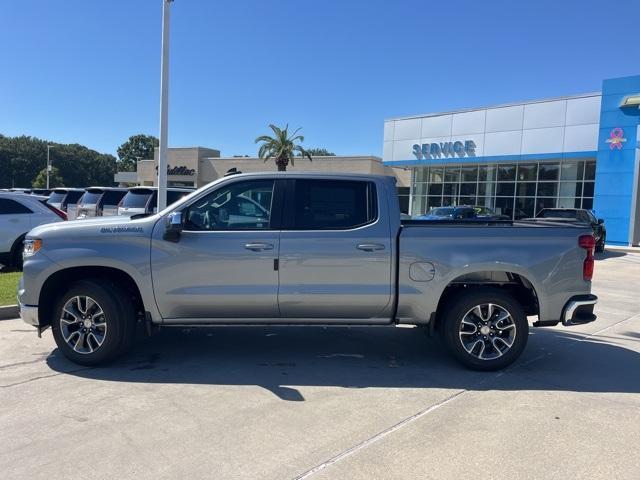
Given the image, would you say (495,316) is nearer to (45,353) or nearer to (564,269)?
(564,269)

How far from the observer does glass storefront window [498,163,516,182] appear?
97.1 ft

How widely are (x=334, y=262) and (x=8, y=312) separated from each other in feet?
16.4

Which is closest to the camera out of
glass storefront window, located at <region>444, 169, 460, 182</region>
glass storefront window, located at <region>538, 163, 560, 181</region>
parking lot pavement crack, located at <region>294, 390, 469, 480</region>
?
parking lot pavement crack, located at <region>294, 390, 469, 480</region>

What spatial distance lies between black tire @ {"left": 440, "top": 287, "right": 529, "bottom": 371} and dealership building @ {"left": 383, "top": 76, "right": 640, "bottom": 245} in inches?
880

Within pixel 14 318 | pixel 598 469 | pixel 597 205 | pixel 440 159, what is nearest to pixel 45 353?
pixel 14 318

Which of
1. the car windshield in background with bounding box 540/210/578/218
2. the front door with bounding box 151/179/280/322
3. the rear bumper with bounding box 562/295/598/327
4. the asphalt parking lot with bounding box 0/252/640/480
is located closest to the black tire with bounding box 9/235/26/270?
the asphalt parking lot with bounding box 0/252/640/480

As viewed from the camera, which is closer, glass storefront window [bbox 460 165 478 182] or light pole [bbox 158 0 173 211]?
light pole [bbox 158 0 173 211]

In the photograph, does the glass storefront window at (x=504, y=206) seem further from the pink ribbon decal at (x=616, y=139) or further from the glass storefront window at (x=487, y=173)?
the pink ribbon decal at (x=616, y=139)

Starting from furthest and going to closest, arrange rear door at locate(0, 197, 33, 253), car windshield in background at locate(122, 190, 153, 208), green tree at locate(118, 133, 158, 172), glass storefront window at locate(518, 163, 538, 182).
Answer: green tree at locate(118, 133, 158, 172), glass storefront window at locate(518, 163, 538, 182), car windshield in background at locate(122, 190, 153, 208), rear door at locate(0, 197, 33, 253)

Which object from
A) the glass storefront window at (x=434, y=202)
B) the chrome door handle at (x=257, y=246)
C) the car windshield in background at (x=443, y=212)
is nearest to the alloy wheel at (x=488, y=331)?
the chrome door handle at (x=257, y=246)

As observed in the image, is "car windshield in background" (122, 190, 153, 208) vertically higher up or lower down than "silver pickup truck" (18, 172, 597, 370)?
higher up

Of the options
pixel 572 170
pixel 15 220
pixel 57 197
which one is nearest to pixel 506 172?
pixel 572 170

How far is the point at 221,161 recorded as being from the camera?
174ft

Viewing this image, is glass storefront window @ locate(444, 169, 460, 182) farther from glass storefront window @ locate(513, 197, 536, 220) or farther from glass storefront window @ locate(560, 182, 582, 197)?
glass storefront window @ locate(560, 182, 582, 197)
